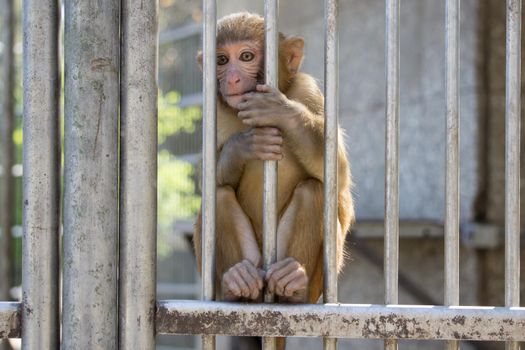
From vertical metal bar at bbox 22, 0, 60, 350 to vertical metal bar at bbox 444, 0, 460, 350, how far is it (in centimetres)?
106

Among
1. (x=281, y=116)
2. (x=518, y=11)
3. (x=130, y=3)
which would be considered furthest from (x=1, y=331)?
(x=518, y=11)

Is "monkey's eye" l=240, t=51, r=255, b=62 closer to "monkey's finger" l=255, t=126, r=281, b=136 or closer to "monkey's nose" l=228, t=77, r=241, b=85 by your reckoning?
"monkey's nose" l=228, t=77, r=241, b=85

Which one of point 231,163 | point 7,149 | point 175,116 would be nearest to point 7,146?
point 7,149

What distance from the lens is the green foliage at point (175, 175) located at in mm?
12254

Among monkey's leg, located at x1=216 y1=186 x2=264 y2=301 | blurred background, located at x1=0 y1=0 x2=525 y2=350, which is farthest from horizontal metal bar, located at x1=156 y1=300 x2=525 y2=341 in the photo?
blurred background, located at x1=0 y1=0 x2=525 y2=350

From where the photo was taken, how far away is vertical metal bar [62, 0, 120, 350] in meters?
2.21

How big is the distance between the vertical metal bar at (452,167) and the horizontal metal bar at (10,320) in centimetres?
114

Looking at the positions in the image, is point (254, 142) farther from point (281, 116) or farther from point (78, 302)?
point (78, 302)

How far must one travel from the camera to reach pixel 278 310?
2260 millimetres

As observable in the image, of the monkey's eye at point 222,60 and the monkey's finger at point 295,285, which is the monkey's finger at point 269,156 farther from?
the monkey's eye at point 222,60

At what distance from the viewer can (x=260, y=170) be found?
347 cm

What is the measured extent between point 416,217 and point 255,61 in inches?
209

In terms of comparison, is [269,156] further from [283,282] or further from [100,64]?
[100,64]

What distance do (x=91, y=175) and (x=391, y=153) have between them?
2.66 ft
